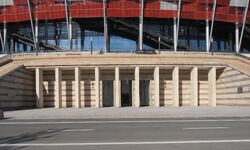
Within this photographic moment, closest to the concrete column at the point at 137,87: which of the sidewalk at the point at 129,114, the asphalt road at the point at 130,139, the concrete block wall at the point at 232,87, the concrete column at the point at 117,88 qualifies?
the concrete column at the point at 117,88

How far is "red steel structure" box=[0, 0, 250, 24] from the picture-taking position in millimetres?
71062

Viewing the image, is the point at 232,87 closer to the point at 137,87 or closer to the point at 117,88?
the point at 137,87

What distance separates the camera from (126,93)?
50.4 m

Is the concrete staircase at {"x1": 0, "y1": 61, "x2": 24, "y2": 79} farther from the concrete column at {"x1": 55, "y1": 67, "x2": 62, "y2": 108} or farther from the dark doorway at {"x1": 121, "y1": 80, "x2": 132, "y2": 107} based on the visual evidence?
the dark doorway at {"x1": 121, "y1": 80, "x2": 132, "y2": 107}

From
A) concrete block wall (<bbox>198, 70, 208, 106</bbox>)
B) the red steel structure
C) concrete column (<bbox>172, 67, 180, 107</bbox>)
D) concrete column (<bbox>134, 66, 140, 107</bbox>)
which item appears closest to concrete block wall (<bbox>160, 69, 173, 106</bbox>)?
concrete column (<bbox>172, 67, 180, 107</bbox>)

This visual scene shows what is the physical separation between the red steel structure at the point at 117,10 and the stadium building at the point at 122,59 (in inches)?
5.6

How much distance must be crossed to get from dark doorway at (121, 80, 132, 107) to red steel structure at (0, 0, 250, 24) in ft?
73.7

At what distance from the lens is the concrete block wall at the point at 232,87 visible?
44.1 m

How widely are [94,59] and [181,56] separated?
9371mm

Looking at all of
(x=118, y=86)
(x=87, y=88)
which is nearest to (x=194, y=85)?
(x=118, y=86)

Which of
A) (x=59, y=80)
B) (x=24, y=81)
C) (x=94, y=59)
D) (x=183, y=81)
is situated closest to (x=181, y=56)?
(x=183, y=81)

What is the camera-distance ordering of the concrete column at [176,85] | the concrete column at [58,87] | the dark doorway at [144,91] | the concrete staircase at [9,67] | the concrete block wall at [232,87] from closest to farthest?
the concrete staircase at [9,67], the concrete block wall at [232,87], the concrete column at [58,87], the concrete column at [176,85], the dark doorway at [144,91]

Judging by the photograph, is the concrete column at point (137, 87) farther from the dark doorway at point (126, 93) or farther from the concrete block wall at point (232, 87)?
the concrete block wall at point (232, 87)

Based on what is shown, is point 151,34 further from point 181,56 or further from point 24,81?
point 24,81
